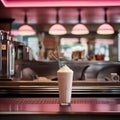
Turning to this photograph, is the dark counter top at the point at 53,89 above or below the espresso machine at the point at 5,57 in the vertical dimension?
below

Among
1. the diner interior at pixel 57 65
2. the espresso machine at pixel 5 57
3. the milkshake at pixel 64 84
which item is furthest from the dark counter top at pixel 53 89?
the milkshake at pixel 64 84

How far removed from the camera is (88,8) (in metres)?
6.25

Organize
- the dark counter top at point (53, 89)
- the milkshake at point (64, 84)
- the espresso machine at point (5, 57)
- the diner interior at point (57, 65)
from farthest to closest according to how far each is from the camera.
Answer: the espresso machine at point (5, 57) → the dark counter top at point (53, 89) → the milkshake at point (64, 84) → the diner interior at point (57, 65)

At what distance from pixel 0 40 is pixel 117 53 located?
9.31 meters

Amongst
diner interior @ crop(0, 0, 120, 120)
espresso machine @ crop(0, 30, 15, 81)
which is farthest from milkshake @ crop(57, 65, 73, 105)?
espresso machine @ crop(0, 30, 15, 81)

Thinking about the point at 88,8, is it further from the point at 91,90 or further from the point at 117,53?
the point at 117,53

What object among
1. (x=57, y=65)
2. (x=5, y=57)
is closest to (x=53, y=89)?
(x=5, y=57)

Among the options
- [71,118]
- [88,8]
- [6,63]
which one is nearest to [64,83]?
[71,118]

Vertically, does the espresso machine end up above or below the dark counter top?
above

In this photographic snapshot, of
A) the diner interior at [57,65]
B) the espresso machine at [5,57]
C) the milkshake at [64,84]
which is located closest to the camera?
the diner interior at [57,65]

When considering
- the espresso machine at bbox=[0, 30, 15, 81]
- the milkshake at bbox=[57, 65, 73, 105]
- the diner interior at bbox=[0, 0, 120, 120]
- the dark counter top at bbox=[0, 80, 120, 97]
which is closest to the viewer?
the diner interior at bbox=[0, 0, 120, 120]

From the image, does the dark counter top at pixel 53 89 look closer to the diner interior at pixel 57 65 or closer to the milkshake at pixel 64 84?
the diner interior at pixel 57 65

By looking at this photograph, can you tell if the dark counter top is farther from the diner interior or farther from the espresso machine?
the espresso machine

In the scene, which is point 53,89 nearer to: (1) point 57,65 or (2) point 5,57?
(2) point 5,57
